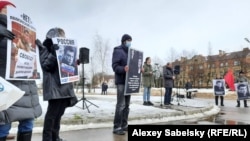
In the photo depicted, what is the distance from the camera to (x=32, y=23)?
4.41m

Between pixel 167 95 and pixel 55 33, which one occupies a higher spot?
pixel 55 33

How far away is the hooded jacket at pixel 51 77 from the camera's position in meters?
4.93

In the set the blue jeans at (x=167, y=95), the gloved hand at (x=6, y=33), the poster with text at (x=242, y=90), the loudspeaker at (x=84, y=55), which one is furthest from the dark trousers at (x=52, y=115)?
the poster with text at (x=242, y=90)

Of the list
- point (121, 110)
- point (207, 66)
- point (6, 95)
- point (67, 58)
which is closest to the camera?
point (6, 95)

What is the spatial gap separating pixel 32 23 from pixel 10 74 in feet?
2.85

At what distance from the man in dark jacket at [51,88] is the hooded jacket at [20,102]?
0.58 metres

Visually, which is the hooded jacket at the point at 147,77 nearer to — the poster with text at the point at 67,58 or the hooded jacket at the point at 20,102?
the poster with text at the point at 67,58

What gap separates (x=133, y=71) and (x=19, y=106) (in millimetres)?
3468

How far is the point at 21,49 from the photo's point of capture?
161 inches

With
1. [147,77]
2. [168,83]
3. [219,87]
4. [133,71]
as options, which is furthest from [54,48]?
[219,87]

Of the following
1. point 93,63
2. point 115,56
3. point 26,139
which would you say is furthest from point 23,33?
point 93,63

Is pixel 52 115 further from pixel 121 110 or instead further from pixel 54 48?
pixel 121 110

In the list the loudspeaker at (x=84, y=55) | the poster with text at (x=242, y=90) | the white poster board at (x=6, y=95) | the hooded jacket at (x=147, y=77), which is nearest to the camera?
the white poster board at (x=6, y=95)

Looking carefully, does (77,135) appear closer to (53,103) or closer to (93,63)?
(53,103)
